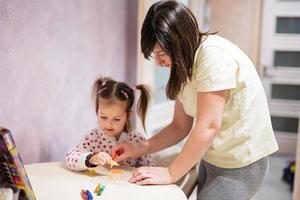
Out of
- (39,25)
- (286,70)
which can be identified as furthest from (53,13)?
(286,70)

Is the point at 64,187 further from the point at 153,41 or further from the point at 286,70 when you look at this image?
the point at 286,70

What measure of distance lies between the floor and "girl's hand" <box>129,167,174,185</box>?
1.88m

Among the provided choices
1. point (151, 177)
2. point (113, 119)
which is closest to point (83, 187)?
point (151, 177)

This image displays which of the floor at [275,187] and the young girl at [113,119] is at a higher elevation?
the young girl at [113,119]

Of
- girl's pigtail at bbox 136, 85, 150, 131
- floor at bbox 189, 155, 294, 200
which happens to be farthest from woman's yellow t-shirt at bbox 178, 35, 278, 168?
floor at bbox 189, 155, 294, 200

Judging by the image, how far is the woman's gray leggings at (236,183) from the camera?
48.2 inches

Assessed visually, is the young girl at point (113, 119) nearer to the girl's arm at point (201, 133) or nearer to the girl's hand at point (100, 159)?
the girl's hand at point (100, 159)

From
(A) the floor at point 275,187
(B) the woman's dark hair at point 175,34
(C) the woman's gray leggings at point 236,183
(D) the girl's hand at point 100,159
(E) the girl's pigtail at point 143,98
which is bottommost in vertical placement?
(A) the floor at point 275,187

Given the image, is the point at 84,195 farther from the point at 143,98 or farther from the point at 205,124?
the point at 143,98

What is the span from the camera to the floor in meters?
2.99

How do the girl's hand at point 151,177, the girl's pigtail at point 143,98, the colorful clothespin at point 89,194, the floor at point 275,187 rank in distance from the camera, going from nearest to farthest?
1. the colorful clothespin at point 89,194
2. the girl's hand at point 151,177
3. the girl's pigtail at point 143,98
4. the floor at point 275,187

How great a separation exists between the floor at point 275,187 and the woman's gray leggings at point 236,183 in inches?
68.3

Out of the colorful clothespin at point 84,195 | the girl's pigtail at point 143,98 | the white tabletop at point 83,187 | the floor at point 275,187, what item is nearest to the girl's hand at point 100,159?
the white tabletop at point 83,187

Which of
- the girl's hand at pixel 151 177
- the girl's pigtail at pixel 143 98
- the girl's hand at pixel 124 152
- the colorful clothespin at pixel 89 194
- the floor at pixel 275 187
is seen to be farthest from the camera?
the floor at pixel 275 187
